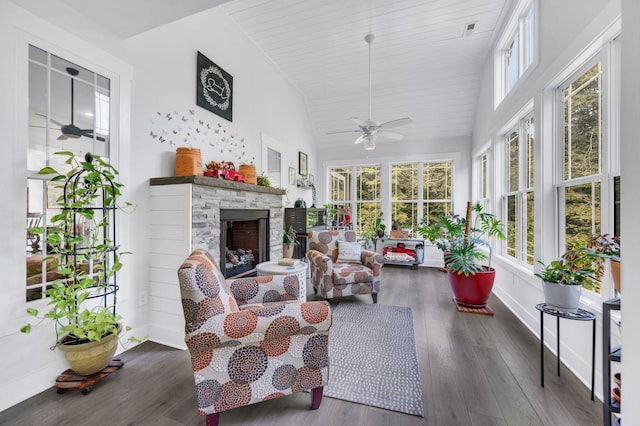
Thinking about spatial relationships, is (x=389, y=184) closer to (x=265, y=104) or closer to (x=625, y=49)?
(x=265, y=104)

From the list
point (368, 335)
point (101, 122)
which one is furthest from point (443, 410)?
point (101, 122)

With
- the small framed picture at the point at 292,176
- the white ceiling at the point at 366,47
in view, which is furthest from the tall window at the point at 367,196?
the small framed picture at the point at 292,176

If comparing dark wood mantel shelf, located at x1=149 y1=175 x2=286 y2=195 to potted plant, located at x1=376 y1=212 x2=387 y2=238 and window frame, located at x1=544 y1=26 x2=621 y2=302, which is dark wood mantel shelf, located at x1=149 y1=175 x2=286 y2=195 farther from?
potted plant, located at x1=376 y1=212 x2=387 y2=238

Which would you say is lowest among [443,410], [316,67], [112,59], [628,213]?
[443,410]

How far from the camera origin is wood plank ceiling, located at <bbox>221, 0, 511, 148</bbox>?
3277mm

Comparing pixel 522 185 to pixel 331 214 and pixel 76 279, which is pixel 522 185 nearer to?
pixel 331 214

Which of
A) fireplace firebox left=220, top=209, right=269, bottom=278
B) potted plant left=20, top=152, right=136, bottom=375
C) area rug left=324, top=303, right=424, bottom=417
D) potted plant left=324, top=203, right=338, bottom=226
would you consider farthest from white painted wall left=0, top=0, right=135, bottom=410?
potted plant left=324, top=203, right=338, bottom=226

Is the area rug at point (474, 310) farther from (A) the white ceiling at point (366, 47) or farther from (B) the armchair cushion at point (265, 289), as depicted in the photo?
(A) the white ceiling at point (366, 47)

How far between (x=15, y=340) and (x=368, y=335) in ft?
8.29

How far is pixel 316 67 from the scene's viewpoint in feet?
14.8

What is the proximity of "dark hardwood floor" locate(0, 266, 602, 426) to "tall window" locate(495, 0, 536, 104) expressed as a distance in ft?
9.64

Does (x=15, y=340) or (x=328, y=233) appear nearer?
(x=15, y=340)

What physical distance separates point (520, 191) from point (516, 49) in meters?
1.77

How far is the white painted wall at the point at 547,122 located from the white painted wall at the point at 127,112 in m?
3.06
